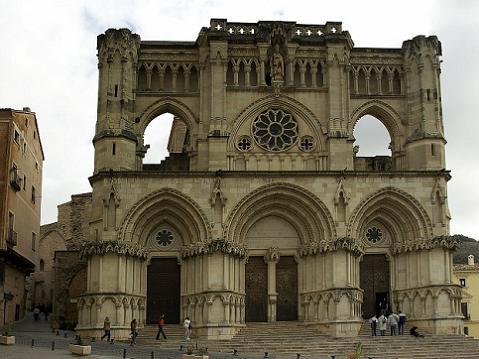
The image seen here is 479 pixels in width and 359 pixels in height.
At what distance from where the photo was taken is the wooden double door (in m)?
37.4

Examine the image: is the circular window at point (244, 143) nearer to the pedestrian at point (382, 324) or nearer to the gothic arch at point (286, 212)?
the gothic arch at point (286, 212)

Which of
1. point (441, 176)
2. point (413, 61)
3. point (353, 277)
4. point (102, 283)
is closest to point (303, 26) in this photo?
point (413, 61)

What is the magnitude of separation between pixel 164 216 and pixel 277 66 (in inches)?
370

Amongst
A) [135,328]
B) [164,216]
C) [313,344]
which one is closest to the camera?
[135,328]

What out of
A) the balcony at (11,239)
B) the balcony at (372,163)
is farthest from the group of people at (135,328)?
the balcony at (372,163)

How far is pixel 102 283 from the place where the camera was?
3516 cm

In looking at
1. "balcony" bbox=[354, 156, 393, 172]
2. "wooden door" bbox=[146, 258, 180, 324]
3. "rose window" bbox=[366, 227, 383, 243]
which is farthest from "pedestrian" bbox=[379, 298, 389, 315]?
"wooden door" bbox=[146, 258, 180, 324]

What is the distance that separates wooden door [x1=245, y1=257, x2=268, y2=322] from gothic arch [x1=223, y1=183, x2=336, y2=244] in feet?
5.09

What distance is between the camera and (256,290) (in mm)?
37688

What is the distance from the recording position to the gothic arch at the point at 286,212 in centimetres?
3659

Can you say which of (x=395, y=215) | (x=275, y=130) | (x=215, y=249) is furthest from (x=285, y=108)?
(x=215, y=249)

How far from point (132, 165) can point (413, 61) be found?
1502cm

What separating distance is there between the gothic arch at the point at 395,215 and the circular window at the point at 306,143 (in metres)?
4.19

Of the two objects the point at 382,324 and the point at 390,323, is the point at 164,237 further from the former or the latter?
the point at 390,323
